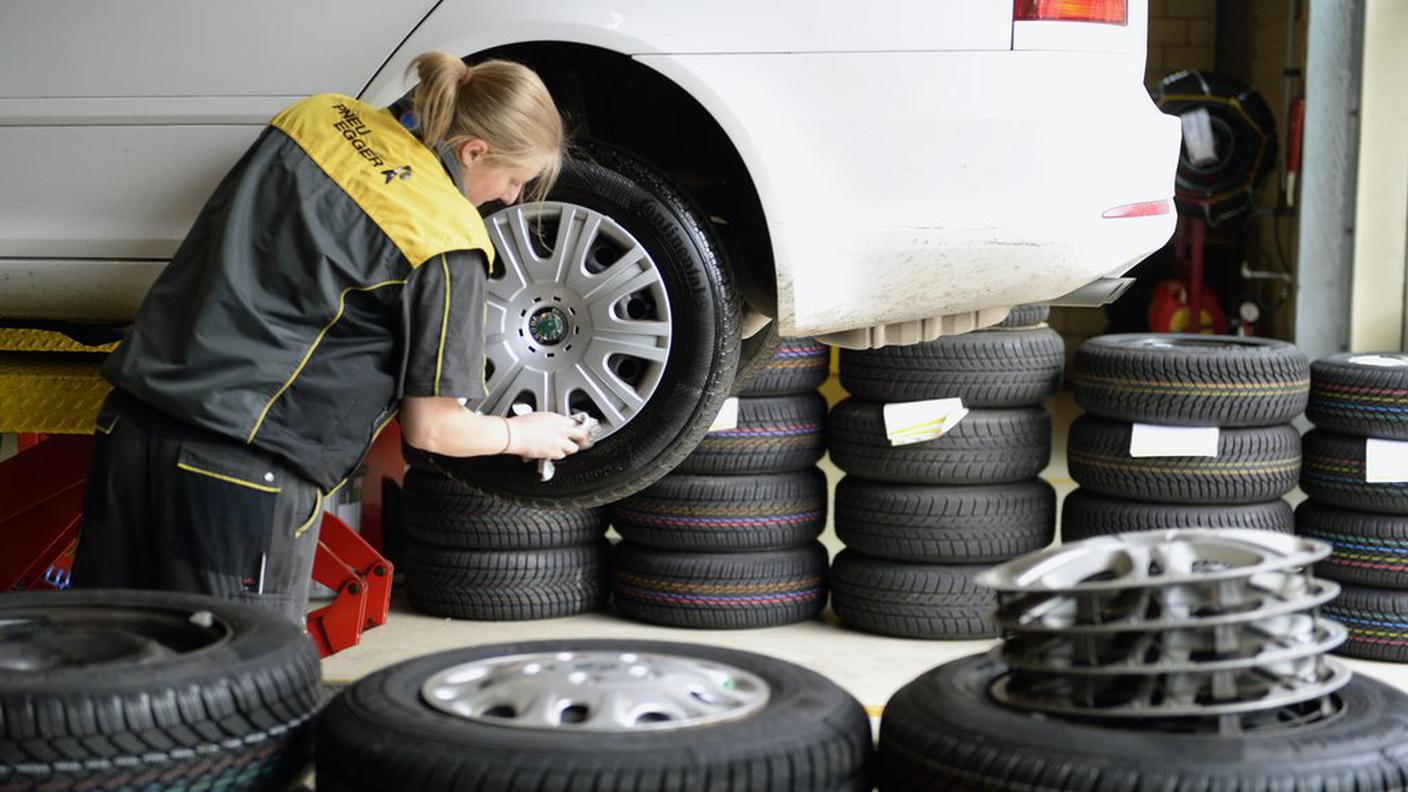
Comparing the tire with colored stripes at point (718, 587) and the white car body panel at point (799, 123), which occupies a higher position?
the white car body panel at point (799, 123)

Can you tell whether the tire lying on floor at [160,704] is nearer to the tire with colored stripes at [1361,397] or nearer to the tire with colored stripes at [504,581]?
the tire with colored stripes at [504,581]

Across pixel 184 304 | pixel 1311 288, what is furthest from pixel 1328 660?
→ pixel 1311 288

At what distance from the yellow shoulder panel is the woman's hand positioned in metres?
0.36

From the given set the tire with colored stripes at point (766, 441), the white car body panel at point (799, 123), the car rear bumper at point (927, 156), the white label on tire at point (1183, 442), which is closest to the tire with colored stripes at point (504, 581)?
the tire with colored stripes at point (766, 441)

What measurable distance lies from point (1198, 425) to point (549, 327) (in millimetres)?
2484

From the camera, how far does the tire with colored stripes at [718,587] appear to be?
5551 mm

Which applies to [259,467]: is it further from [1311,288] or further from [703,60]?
[1311,288]

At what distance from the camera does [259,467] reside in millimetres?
2789

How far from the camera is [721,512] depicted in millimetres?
5516

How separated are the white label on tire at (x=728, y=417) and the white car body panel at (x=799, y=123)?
178 centimetres

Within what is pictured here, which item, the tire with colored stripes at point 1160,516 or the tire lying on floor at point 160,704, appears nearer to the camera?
the tire lying on floor at point 160,704

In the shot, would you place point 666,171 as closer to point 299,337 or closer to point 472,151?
point 472,151

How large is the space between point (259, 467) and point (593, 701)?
98 cm

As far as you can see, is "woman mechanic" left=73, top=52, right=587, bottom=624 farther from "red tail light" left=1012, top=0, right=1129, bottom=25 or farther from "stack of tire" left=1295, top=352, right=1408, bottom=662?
"stack of tire" left=1295, top=352, right=1408, bottom=662
